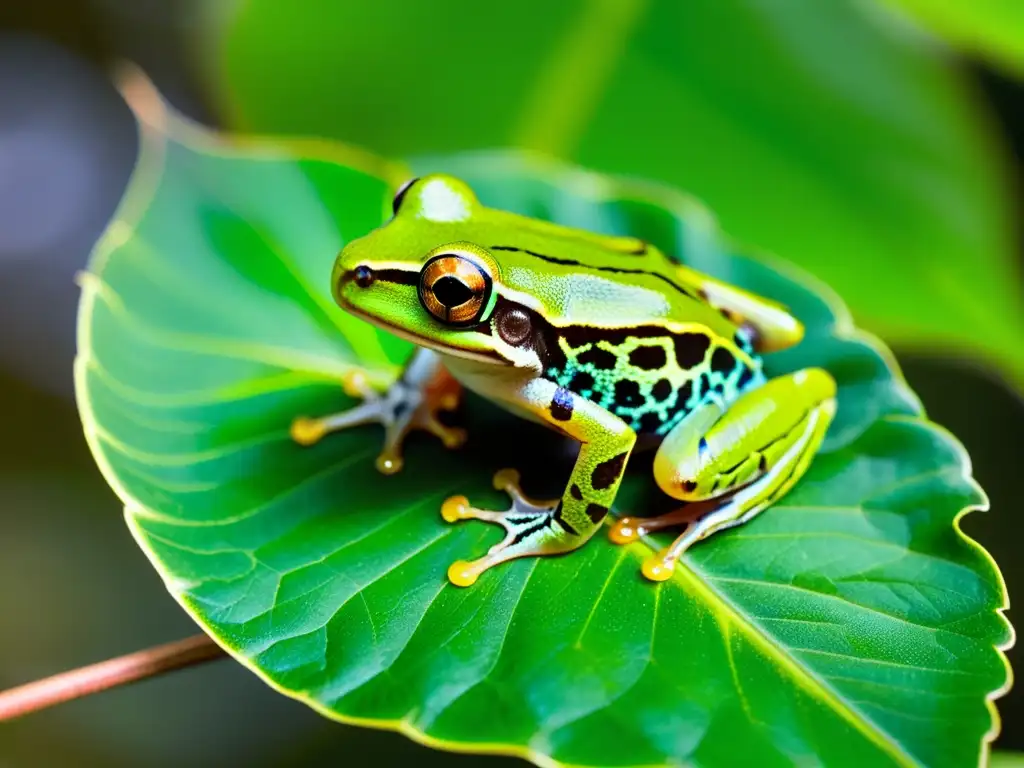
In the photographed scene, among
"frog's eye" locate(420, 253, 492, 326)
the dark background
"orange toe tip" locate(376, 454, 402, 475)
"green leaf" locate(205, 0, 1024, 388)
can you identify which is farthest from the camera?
the dark background

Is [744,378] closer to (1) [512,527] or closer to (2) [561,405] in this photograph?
(2) [561,405]

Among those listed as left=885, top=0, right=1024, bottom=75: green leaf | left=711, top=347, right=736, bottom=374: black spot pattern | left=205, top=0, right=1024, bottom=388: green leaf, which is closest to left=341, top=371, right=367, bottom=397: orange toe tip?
left=711, top=347, right=736, bottom=374: black spot pattern

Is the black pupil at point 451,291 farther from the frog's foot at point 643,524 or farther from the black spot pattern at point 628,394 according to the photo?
the frog's foot at point 643,524

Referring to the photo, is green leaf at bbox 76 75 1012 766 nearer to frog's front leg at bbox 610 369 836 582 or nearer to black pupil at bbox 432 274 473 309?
frog's front leg at bbox 610 369 836 582

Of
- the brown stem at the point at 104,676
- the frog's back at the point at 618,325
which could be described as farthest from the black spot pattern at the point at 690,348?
the brown stem at the point at 104,676

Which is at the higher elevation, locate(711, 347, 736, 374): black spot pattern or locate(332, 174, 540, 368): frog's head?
locate(711, 347, 736, 374): black spot pattern
